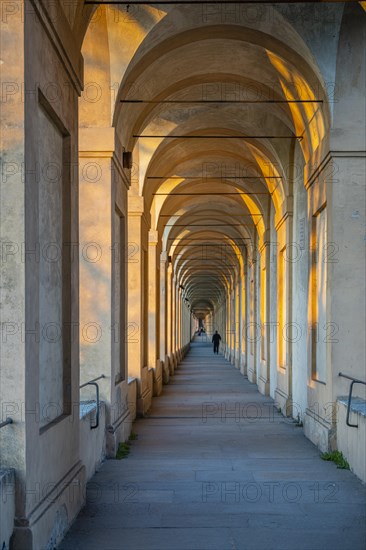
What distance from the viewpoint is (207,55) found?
13125 millimetres

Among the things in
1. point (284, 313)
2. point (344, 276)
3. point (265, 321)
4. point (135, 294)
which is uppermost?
point (344, 276)

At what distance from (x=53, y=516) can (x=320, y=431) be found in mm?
6344

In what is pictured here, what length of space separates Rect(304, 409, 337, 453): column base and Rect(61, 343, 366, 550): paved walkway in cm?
20

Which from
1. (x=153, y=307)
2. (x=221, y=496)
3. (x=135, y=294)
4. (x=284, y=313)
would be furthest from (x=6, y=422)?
(x=153, y=307)

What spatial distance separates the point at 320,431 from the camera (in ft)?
39.2

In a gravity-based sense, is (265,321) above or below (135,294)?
below

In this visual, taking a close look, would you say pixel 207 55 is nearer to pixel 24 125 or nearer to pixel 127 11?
pixel 127 11

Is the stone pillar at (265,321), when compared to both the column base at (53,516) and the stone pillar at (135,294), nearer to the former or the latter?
the stone pillar at (135,294)

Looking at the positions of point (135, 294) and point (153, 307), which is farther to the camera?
point (153, 307)

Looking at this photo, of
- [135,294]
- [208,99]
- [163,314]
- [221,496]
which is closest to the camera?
[221,496]

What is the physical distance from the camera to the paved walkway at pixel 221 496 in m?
6.91

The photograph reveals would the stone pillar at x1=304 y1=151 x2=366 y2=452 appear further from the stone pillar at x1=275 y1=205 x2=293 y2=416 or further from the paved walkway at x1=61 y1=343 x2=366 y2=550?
the stone pillar at x1=275 y1=205 x2=293 y2=416

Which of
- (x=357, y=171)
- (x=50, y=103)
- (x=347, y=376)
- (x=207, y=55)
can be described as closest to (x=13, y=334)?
(x=50, y=103)

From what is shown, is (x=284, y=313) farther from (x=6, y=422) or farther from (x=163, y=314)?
(x=6, y=422)
